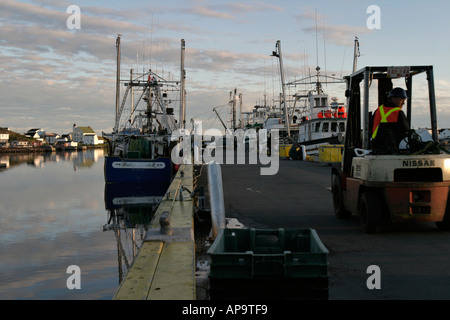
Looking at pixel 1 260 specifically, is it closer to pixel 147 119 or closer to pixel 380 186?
pixel 380 186

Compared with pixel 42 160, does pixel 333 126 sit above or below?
above

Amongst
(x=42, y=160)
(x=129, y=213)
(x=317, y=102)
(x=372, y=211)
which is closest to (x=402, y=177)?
(x=372, y=211)

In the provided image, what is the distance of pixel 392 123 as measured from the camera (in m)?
9.94

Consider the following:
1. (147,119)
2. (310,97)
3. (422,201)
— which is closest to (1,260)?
(422,201)

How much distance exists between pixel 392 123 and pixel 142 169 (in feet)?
70.8

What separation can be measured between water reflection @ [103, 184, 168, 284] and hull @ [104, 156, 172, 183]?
1.50 ft

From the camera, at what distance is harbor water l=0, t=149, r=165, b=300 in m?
9.29

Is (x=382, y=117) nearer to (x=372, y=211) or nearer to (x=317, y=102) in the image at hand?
(x=372, y=211)

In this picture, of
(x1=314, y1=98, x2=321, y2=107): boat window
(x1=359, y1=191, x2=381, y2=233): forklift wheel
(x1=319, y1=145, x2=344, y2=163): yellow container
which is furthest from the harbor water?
(x1=314, y1=98, x2=321, y2=107): boat window

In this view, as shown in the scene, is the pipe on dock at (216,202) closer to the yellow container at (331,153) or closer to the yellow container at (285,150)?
the yellow container at (331,153)

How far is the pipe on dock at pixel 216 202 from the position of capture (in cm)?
1016
